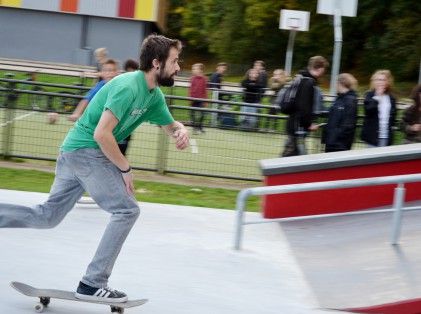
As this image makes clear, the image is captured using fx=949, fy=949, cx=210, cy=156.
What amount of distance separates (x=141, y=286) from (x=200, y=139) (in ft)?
20.7

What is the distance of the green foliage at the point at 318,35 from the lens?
2028 inches

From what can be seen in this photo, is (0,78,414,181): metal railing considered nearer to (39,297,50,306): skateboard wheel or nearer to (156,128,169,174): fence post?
(156,128,169,174): fence post

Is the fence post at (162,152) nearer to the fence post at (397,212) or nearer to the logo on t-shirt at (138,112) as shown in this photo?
the fence post at (397,212)

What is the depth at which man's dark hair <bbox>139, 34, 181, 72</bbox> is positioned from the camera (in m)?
5.37

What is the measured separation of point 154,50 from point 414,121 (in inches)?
245

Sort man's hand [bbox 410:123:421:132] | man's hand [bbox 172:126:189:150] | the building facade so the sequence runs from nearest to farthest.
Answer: man's hand [bbox 172:126:189:150], man's hand [bbox 410:123:421:132], the building facade

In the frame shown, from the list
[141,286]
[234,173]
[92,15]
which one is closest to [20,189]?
[234,173]

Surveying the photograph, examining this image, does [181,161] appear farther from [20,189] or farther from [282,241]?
[282,241]

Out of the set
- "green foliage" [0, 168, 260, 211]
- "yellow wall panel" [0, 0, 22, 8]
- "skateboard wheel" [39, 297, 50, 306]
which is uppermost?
"yellow wall panel" [0, 0, 22, 8]

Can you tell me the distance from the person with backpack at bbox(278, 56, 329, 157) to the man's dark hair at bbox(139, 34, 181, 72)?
5403 millimetres

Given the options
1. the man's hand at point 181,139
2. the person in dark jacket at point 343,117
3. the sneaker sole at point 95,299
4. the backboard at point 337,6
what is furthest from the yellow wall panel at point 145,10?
the sneaker sole at point 95,299

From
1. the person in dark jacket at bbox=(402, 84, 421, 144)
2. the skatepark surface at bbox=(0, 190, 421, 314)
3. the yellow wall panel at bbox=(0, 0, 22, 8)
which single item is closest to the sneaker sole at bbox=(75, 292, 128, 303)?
the skatepark surface at bbox=(0, 190, 421, 314)

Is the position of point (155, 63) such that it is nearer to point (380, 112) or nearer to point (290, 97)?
point (290, 97)

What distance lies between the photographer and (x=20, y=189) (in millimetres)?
10328
